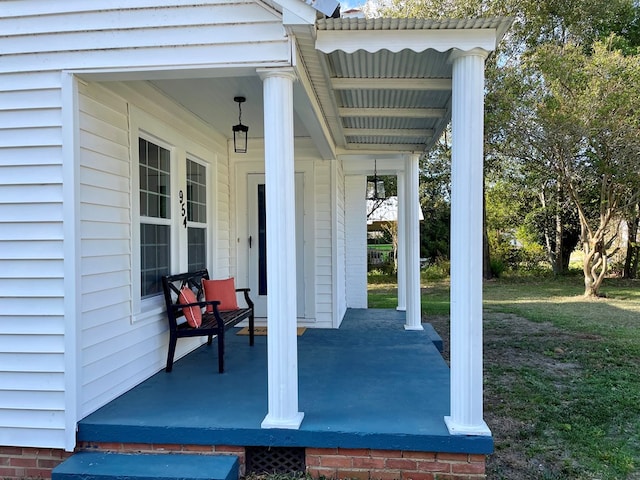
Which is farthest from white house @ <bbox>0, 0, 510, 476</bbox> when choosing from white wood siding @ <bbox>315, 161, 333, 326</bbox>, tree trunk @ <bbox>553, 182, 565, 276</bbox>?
tree trunk @ <bbox>553, 182, 565, 276</bbox>

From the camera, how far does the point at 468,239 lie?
8.84ft

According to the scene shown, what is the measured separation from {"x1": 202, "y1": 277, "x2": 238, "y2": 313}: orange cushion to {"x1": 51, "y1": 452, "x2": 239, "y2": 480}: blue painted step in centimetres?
204

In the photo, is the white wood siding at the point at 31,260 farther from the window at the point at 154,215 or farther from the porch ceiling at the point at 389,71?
the porch ceiling at the point at 389,71

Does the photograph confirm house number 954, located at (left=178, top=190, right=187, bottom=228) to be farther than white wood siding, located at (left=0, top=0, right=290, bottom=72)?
Yes

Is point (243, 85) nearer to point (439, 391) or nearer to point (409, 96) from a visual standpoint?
point (409, 96)

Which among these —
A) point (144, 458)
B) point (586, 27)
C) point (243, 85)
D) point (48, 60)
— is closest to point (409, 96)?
point (243, 85)

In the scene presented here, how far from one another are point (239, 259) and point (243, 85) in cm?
288

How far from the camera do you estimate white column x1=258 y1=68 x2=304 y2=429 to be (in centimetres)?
275

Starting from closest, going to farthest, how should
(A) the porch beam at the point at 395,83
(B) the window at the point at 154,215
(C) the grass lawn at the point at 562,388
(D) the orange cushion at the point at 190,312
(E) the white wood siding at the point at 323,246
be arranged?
(C) the grass lawn at the point at 562,388 → (A) the porch beam at the point at 395,83 → (B) the window at the point at 154,215 → (D) the orange cushion at the point at 190,312 → (E) the white wood siding at the point at 323,246

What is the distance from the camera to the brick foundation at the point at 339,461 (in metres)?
2.63

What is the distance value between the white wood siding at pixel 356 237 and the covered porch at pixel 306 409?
13.9ft

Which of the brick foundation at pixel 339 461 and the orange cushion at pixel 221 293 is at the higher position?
the orange cushion at pixel 221 293

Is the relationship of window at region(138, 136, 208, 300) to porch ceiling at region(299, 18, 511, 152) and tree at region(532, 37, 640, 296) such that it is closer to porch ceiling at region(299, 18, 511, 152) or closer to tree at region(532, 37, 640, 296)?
porch ceiling at region(299, 18, 511, 152)

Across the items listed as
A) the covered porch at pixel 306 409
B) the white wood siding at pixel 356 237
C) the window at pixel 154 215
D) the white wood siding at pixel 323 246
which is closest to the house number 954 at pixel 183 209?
the window at pixel 154 215
